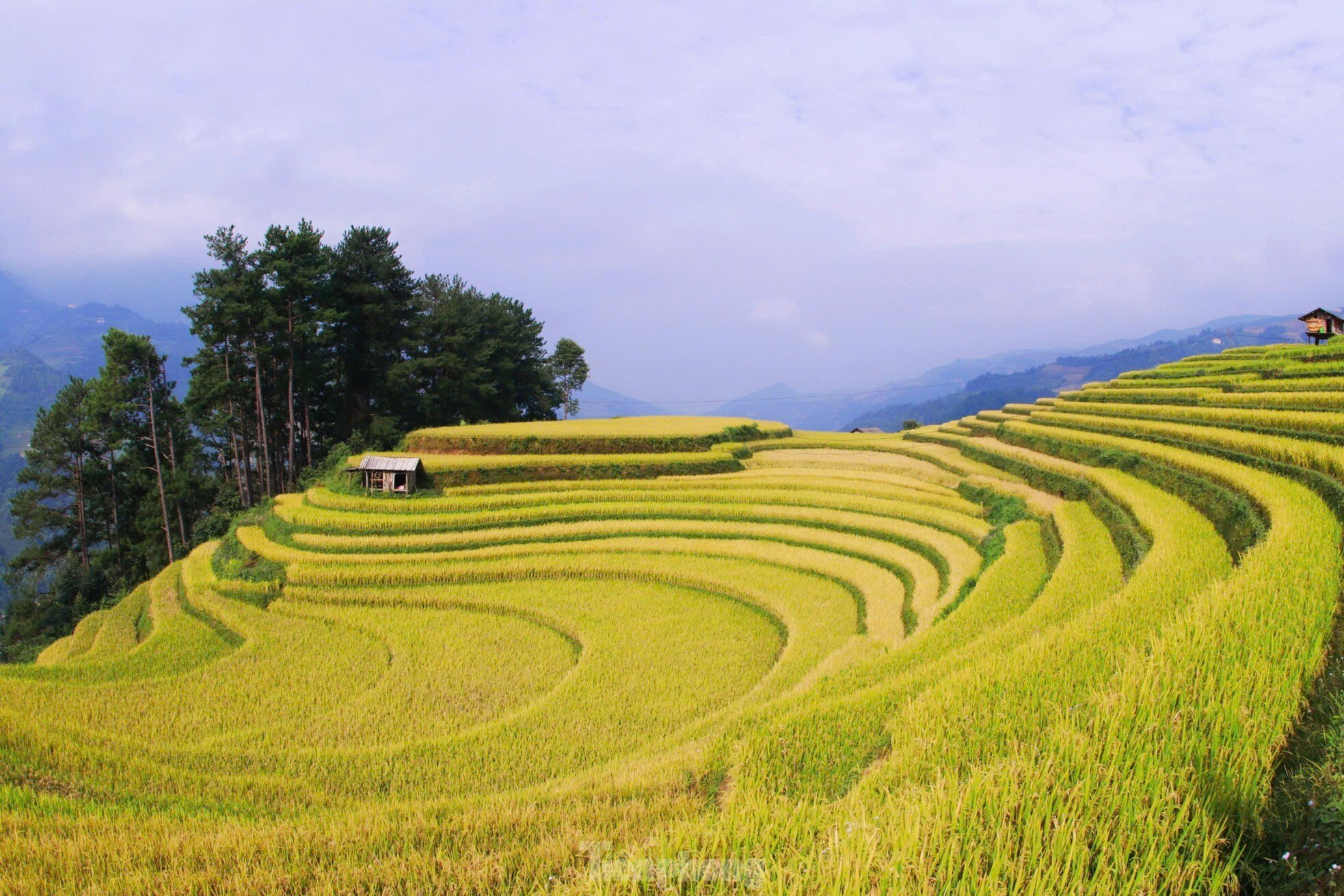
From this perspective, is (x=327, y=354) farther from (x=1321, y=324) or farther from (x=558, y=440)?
(x=1321, y=324)

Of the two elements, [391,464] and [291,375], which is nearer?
[391,464]

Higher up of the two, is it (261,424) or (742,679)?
(261,424)

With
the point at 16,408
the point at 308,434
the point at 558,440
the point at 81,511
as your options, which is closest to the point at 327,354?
the point at 308,434

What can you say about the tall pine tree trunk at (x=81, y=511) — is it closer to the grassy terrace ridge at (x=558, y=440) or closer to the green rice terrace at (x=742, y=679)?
the green rice terrace at (x=742, y=679)

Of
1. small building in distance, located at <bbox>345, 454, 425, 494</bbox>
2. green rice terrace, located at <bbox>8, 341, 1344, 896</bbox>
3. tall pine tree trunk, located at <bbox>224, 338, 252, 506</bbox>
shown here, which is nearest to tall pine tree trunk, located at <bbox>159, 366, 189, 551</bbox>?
tall pine tree trunk, located at <bbox>224, 338, 252, 506</bbox>

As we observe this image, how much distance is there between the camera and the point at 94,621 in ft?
64.2

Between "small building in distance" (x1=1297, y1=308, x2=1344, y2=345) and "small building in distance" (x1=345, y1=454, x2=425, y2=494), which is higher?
"small building in distance" (x1=1297, y1=308, x2=1344, y2=345)

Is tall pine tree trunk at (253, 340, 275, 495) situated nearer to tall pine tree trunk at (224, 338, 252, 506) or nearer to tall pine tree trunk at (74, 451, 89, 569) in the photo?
tall pine tree trunk at (224, 338, 252, 506)

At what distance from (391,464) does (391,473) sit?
0.31 metres

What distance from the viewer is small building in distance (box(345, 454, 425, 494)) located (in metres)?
22.1

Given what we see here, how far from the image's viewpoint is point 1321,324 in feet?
85.9

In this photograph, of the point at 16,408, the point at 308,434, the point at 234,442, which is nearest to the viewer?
the point at 308,434

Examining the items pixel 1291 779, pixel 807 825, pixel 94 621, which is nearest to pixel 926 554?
pixel 1291 779

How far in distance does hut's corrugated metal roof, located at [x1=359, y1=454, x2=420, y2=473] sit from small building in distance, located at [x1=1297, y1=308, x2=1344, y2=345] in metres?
33.3
